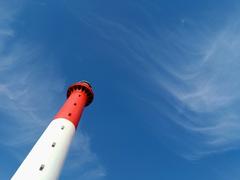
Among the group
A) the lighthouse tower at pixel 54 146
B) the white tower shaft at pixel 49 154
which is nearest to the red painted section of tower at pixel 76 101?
the lighthouse tower at pixel 54 146

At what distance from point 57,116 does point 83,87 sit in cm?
782

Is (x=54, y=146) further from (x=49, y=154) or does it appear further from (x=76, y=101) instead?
(x=76, y=101)

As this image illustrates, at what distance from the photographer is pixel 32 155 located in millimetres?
26719

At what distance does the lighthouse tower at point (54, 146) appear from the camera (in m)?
24.9

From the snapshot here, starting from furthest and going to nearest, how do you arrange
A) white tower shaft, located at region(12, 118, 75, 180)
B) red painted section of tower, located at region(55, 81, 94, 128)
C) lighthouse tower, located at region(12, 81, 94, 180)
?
red painted section of tower, located at region(55, 81, 94, 128) < lighthouse tower, located at region(12, 81, 94, 180) < white tower shaft, located at region(12, 118, 75, 180)

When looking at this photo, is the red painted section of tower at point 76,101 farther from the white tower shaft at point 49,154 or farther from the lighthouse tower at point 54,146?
the white tower shaft at point 49,154

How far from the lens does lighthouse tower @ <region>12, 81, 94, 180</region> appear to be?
24.9 m

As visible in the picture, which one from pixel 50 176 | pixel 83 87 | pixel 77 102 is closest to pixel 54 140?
pixel 50 176

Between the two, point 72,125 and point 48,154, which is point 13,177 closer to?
point 48,154

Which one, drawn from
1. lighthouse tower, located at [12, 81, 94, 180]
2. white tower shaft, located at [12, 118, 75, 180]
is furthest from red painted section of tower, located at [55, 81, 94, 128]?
white tower shaft, located at [12, 118, 75, 180]

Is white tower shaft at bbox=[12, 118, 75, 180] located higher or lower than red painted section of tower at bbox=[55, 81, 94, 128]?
lower

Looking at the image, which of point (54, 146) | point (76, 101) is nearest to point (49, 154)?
point (54, 146)

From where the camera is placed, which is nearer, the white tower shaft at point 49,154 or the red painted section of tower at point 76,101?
the white tower shaft at point 49,154

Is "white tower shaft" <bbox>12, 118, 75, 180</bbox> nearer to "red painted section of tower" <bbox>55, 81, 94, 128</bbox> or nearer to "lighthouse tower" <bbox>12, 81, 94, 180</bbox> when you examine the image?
"lighthouse tower" <bbox>12, 81, 94, 180</bbox>
